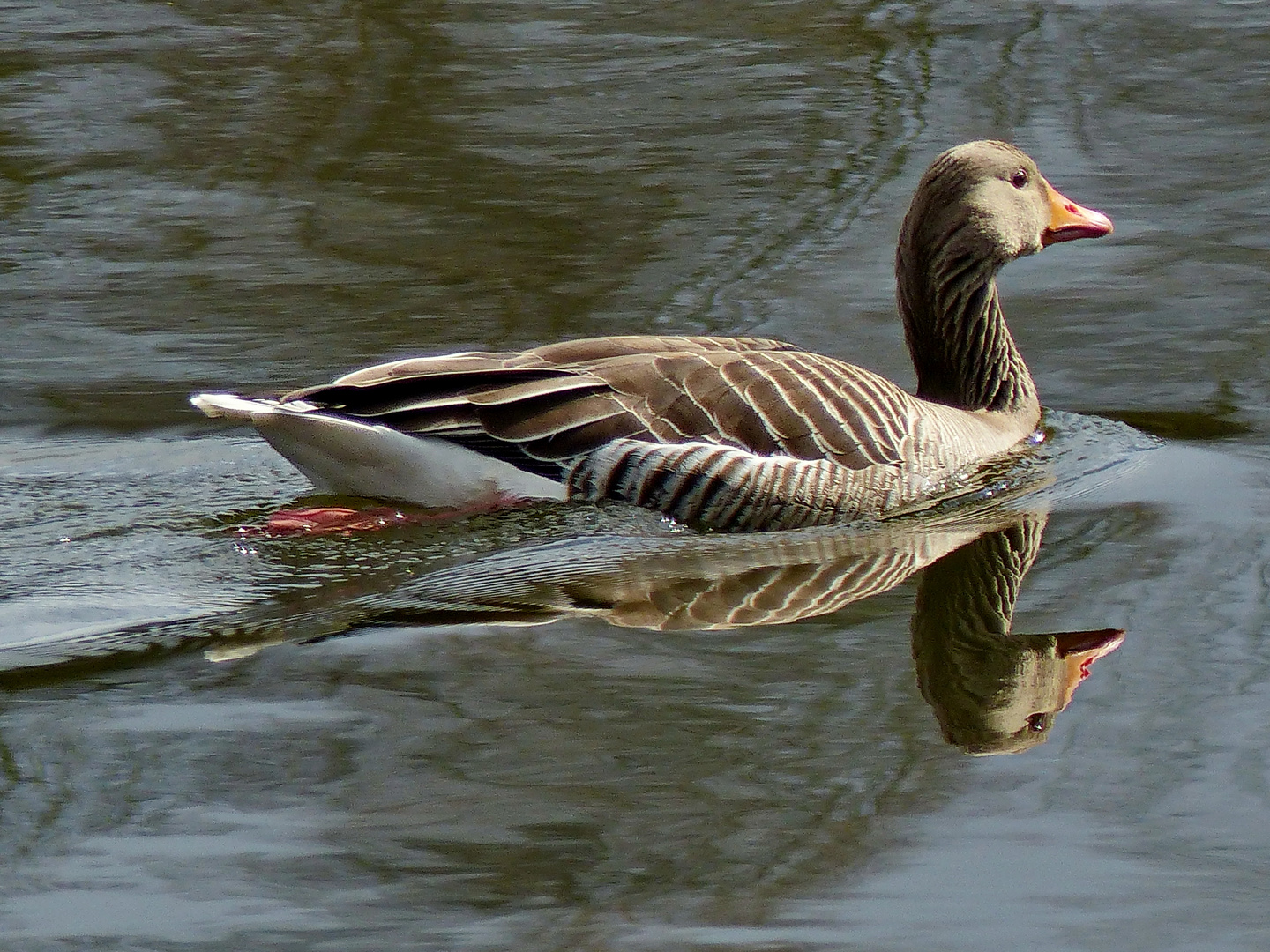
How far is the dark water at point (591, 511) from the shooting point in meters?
4.64

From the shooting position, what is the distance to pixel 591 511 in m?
7.40

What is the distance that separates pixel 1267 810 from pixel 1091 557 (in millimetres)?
1976

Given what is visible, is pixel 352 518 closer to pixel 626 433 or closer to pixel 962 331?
pixel 626 433

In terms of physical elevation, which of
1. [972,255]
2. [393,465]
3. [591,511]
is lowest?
[591,511]

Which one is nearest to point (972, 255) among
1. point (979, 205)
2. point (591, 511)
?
point (979, 205)

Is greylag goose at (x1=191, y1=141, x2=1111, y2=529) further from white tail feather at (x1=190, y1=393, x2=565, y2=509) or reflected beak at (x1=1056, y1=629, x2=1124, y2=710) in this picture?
reflected beak at (x1=1056, y1=629, x2=1124, y2=710)

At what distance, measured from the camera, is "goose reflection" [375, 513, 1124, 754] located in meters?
5.77

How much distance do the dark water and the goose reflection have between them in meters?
0.06

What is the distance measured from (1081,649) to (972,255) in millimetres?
2638

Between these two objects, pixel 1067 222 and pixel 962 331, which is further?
pixel 1067 222

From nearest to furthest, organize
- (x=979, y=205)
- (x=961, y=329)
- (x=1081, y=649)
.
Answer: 1. (x=1081, y=649)
2. (x=979, y=205)
3. (x=961, y=329)

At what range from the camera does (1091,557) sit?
687 centimetres

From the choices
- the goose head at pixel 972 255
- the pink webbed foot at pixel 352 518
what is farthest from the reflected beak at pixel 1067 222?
the pink webbed foot at pixel 352 518

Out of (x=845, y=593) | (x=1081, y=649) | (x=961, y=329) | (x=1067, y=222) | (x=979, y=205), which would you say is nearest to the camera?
(x=1081, y=649)
